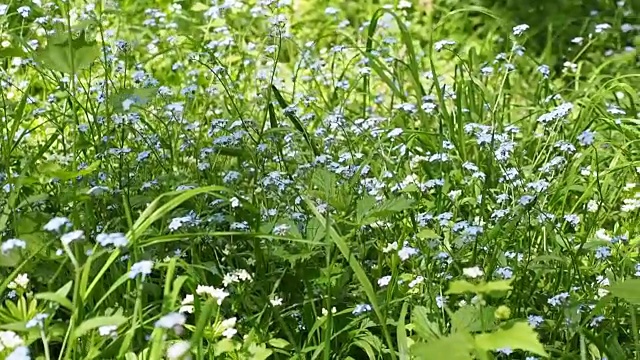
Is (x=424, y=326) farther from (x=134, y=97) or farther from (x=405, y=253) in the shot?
(x=134, y=97)

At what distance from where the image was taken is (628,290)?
1.33m

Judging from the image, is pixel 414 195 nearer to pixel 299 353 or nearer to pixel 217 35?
pixel 299 353

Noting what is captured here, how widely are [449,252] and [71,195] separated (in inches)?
28.9

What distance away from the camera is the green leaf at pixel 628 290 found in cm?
132

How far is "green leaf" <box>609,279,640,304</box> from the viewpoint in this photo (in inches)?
52.1

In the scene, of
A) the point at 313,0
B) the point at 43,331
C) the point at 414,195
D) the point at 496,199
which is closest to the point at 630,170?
the point at 496,199

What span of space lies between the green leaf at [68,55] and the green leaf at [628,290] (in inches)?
40.8

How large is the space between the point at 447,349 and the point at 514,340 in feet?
0.28

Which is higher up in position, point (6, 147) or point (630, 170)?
point (6, 147)

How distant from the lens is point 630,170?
84.5 inches

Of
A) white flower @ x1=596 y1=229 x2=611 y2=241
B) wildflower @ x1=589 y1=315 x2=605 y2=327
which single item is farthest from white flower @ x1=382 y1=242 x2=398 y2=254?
white flower @ x1=596 y1=229 x2=611 y2=241

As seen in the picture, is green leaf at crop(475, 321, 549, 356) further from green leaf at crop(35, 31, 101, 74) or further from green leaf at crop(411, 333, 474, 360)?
green leaf at crop(35, 31, 101, 74)

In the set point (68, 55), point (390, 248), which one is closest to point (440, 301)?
point (390, 248)

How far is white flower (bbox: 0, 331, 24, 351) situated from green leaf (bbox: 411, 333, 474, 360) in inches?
22.2
